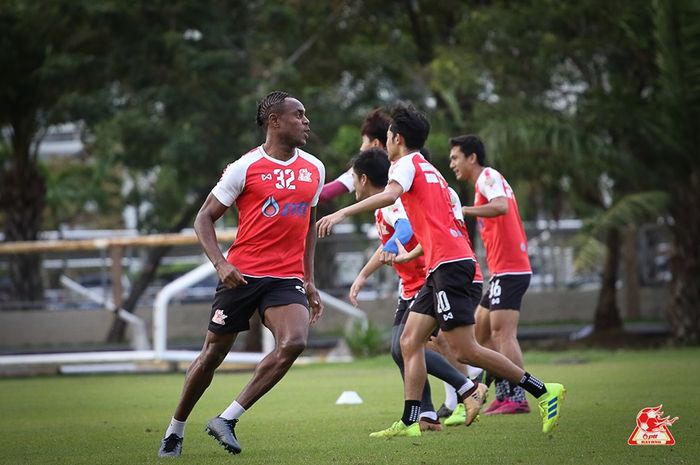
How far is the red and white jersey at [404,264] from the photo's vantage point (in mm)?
9070

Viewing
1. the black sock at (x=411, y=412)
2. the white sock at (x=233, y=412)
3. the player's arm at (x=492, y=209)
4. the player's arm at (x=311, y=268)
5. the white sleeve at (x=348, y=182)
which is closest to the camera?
the white sock at (x=233, y=412)

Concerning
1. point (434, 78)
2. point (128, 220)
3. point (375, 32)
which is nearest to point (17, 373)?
point (434, 78)

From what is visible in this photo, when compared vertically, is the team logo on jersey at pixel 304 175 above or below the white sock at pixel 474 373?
above

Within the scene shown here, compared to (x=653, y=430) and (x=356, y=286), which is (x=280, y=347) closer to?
(x=356, y=286)

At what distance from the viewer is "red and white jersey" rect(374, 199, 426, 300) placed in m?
9.07

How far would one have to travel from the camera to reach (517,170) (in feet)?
73.2

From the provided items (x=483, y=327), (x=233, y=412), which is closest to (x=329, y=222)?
(x=233, y=412)

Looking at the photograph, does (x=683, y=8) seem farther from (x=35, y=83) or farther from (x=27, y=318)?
(x=27, y=318)

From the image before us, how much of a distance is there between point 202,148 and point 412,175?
1606 centimetres

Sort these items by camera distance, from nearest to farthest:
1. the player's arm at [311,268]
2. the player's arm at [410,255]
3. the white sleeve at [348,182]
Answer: the player's arm at [311,268] < the player's arm at [410,255] < the white sleeve at [348,182]

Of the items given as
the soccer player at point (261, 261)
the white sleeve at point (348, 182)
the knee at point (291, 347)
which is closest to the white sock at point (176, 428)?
the soccer player at point (261, 261)

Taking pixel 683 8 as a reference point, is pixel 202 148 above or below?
below

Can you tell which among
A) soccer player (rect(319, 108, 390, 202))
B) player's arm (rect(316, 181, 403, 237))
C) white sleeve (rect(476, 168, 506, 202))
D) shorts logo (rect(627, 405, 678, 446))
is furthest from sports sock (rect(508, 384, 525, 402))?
shorts logo (rect(627, 405, 678, 446))

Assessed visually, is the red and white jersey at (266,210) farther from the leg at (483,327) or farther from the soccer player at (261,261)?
the leg at (483,327)
